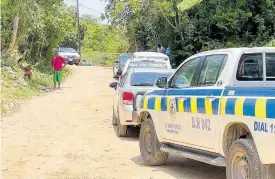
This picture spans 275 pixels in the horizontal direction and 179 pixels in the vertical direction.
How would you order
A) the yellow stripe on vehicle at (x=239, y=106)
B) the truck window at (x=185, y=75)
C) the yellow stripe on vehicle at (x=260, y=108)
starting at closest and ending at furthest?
the yellow stripe on vehicle at (x=260, y=108), the yellow stripe on vehicle at (x=239, y=106), the truck window at (x=185, y=75)

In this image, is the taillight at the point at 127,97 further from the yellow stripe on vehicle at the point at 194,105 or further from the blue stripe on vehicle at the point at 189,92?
the yellow stripe on vehicle at the point at 194,105

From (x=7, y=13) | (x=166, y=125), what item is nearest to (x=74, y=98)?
(x=7, y=13)

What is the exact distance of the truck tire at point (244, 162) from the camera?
5770 millimetres

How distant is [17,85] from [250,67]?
16.0 metres

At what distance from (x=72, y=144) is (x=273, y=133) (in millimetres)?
6139

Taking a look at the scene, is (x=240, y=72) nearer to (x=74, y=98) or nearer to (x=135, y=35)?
(x=74, y=98)

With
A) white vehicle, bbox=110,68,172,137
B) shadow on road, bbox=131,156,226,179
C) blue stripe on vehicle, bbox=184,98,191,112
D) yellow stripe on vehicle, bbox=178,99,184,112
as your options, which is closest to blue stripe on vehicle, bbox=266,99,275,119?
blue stripe on vehicle, bbox=184,98,191,112

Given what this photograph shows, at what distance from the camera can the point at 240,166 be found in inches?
243

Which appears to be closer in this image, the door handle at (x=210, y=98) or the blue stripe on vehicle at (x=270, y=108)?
the blue stripe on vehicle at (x=270, y=108)

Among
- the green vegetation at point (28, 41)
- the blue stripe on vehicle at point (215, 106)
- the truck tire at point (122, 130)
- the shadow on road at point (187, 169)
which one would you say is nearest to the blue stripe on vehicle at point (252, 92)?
the blue stripe on vehicle at point (215, 106)

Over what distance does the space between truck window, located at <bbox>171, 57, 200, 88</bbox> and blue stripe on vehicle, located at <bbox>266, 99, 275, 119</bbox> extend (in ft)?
7.28

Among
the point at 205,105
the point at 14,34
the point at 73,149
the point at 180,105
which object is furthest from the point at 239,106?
the point at 14,34

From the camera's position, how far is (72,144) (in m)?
10.8

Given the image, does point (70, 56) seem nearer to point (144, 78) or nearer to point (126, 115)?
point (144, 78)
